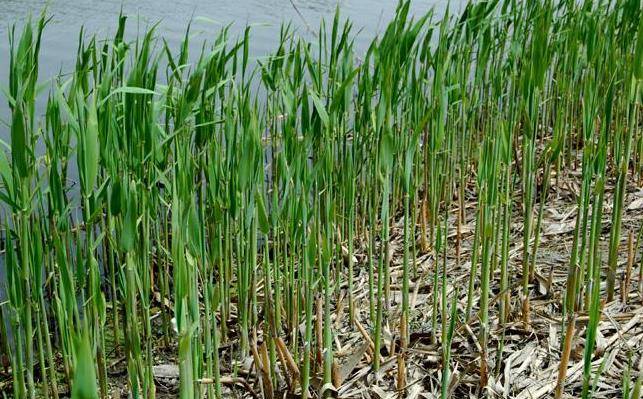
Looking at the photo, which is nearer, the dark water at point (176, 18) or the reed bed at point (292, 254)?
the reed bed at point (292, 254)

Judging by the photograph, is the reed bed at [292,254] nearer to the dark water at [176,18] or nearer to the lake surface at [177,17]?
the dark water at [176,18]

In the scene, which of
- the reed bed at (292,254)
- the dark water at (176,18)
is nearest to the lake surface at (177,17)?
the dark water at (176,18)

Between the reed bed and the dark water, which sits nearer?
the reed bed

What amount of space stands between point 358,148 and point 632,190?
1.30 m

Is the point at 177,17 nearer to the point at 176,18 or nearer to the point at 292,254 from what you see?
the point at 176,18

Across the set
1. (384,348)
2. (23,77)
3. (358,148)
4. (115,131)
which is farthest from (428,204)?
(23,77)

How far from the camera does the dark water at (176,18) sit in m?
6.20

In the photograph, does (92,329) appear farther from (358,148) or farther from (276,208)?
(358,148)

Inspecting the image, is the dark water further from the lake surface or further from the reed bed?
the reed bed

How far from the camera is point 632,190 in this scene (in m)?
3.51

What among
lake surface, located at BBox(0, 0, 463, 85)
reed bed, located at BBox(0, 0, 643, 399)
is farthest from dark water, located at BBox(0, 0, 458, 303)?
reed bed, located at BBox(0, 0, 643, 399)

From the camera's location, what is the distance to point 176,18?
7254mm

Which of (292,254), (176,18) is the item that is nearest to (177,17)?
(176,18)

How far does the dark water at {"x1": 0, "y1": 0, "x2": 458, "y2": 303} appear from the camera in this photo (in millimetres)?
6195
